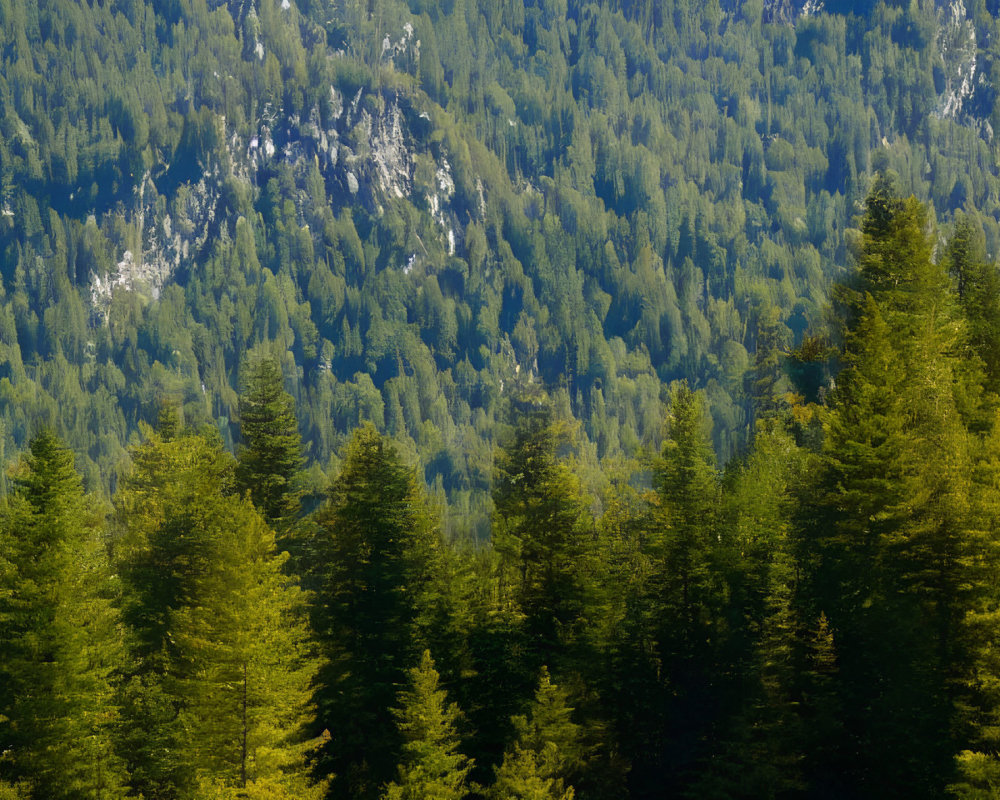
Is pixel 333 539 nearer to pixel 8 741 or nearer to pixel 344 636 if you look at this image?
pixel 344 636

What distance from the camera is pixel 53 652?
141ft

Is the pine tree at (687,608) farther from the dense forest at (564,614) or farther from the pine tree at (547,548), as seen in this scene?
the pine tree at (547,548)

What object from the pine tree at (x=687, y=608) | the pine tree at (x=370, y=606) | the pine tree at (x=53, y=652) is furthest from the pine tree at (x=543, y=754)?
the pine tree at (x=53, y=652)

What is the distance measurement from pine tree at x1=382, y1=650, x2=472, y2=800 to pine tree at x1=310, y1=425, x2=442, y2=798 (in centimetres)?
320

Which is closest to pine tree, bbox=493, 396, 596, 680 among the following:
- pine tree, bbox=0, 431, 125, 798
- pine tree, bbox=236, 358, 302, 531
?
pine tree, bbox=236, 358, 302, 531

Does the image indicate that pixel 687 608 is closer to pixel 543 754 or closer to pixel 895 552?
A: pixel 543 754

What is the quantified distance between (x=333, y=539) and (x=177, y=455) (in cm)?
1142

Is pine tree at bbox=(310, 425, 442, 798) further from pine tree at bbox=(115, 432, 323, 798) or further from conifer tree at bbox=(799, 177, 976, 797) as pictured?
conifer tree at bbox=(799, 177, 976, 797)

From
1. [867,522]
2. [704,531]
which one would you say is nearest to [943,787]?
[867,522]

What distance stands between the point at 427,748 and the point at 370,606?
935cm

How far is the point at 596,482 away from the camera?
139 m

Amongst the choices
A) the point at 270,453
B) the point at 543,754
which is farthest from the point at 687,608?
the point at 270,453

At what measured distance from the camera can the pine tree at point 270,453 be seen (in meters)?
60.9

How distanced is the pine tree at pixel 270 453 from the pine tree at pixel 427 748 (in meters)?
A: 15.1
